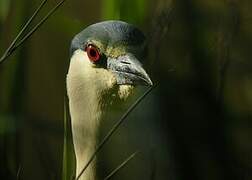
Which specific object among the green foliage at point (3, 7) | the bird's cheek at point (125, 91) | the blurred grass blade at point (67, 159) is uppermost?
the green foliage at point (3, 7)

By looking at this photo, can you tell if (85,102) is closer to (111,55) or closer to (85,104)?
(85,104)

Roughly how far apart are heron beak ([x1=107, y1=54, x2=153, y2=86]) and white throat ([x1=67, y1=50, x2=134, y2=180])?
2cm

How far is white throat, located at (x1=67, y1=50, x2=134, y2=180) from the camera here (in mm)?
1279

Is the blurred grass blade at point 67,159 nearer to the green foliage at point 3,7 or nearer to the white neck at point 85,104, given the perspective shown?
the white neck at point 85,104

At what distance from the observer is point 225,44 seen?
1.15m

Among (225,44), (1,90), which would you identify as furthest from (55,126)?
(225,44)

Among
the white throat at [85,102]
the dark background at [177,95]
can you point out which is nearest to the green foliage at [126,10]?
the dark background at [177,95]

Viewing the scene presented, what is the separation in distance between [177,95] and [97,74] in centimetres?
16

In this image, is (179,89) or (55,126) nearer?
(179,89)

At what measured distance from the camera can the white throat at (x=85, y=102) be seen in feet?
4.20

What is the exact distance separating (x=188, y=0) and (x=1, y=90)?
378 millimetres

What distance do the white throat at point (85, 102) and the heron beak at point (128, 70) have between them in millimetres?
22

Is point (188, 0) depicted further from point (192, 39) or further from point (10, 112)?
point (10, 112)

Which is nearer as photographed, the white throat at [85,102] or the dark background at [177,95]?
the dark background at [177,95]
